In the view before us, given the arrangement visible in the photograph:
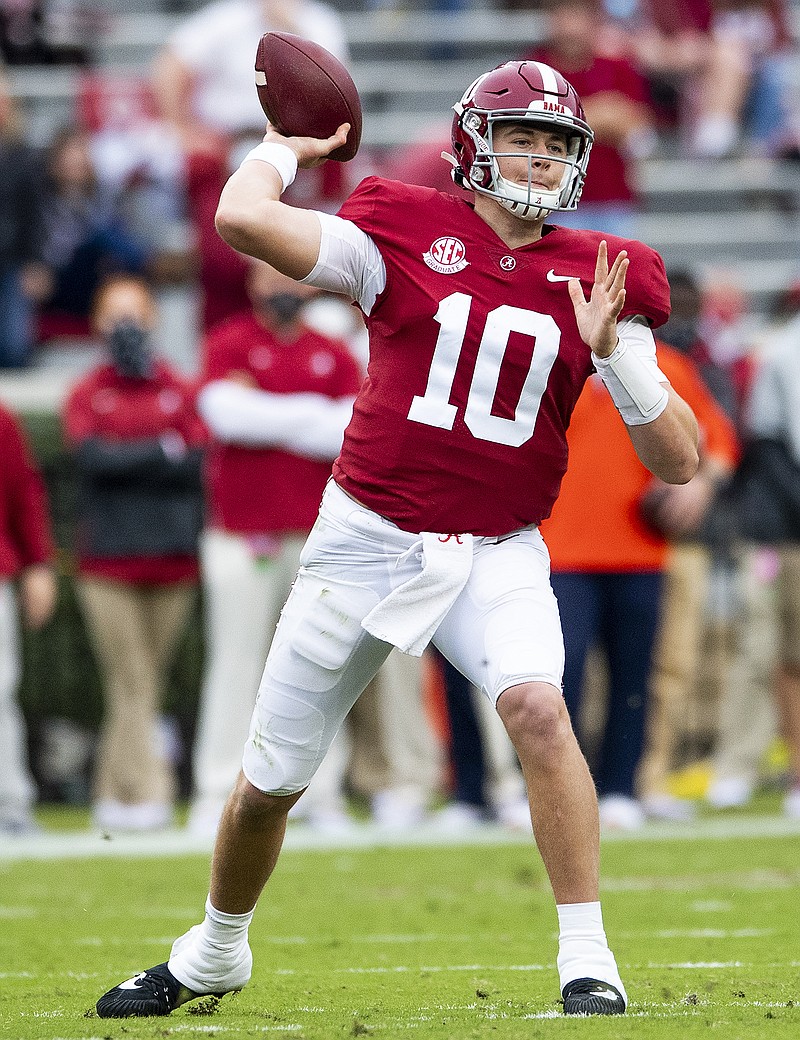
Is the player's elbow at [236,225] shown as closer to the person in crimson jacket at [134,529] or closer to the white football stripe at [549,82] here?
the white football stripe at [549,82]

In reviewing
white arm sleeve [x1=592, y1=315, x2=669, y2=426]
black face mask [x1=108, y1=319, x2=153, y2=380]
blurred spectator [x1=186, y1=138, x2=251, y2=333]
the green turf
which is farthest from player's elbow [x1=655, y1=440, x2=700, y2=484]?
blurred spectator [x1=186, y1=138, x2=251, y2=333]

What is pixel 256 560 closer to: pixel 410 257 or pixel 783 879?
pixel 783 879

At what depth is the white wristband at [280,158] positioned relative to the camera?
3.87 m

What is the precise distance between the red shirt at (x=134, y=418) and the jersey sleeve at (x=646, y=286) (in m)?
4.35

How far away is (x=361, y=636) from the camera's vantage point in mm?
3854

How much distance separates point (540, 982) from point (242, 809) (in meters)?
0.85

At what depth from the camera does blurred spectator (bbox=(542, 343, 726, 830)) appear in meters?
7.32

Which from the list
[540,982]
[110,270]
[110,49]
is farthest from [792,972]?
[110,49]

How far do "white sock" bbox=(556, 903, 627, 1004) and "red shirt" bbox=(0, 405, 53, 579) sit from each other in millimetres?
4626

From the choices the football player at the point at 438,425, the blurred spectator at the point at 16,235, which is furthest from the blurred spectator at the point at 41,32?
the football player at the point at 438,425

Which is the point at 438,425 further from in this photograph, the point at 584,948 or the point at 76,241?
the point at 76,241

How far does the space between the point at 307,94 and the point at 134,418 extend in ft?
13.9

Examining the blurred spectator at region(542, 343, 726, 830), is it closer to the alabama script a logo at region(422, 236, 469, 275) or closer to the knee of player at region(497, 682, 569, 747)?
the alabama script a logo at region(422, 236, 469, 275)

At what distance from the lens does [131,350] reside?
8.09 metres
